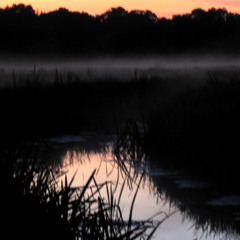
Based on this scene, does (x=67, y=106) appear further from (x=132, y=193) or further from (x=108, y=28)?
(x=108, y=28)

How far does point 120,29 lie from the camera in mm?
59938

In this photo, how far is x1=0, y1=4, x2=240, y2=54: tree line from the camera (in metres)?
59.0

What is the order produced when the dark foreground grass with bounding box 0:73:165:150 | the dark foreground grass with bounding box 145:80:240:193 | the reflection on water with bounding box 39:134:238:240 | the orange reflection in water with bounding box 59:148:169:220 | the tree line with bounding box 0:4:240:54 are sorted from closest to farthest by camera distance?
the reflection on water with bounding box 39:134:238:240
the orange reflection in water with bounding box 59:148:169:220
the dark foreground grass with bounding box 145:80:240:193
the dark foreground grass with bounding box 0:73:165:150
the tree line with bounding box 0:4:240:54

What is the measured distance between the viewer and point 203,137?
8141mm

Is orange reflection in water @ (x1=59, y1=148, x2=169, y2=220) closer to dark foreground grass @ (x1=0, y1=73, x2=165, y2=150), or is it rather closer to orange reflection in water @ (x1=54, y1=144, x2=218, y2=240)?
orange reflection in water @ (x1=54, y1=144, x2=218, y2=240)

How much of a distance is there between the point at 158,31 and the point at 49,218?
58598mm

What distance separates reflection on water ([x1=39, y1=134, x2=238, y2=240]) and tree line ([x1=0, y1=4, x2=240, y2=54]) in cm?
4954

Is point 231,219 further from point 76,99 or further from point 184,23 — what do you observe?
point 184,23

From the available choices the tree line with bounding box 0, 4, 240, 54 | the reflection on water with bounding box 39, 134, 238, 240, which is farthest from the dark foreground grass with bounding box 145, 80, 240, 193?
the tree line with bounding box 0, 4, 240, 54

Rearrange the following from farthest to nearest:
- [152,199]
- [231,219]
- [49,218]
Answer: [152,199]
[231,219]
[49,218]

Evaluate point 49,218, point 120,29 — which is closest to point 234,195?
point 49,218

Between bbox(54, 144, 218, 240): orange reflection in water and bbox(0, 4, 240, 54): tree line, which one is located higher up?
bbox(0, 4, 240, 54): tree line

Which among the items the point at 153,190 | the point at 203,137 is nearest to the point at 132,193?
the point at 153,190

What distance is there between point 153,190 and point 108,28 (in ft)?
175
